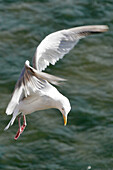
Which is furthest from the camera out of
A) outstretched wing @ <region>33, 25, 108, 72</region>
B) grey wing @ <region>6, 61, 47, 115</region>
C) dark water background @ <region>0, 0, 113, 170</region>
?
dark water background @ <region>0, 0, 113, 170</region>

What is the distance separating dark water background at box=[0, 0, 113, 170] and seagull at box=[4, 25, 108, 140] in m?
2.23

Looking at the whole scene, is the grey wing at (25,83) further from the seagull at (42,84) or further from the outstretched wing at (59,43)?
the outstretched wing at (59,43)

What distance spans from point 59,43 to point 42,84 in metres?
1.51

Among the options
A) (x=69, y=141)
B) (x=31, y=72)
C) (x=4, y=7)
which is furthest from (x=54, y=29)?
(x=31, y=72)

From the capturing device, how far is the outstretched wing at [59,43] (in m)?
7.91

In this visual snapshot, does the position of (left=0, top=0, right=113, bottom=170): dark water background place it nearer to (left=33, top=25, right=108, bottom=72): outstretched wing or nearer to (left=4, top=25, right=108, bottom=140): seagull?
(left=4, top=25, right=108, bottom=140): seagull

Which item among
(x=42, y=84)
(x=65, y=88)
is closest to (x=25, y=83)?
(x=42, y=84)

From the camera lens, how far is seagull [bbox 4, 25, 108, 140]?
19.9 ft

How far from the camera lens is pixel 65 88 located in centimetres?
1151

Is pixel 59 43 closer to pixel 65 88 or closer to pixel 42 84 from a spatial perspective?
pixel 42 84

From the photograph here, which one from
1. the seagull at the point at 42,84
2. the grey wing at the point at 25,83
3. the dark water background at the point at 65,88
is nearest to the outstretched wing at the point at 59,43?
the seagull at the point at 42,84

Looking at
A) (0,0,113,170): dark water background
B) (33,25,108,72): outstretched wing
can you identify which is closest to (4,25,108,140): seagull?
(33,25,108,72): outstretched wing

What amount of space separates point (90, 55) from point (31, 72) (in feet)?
21.7

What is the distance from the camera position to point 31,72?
6.06 meters
